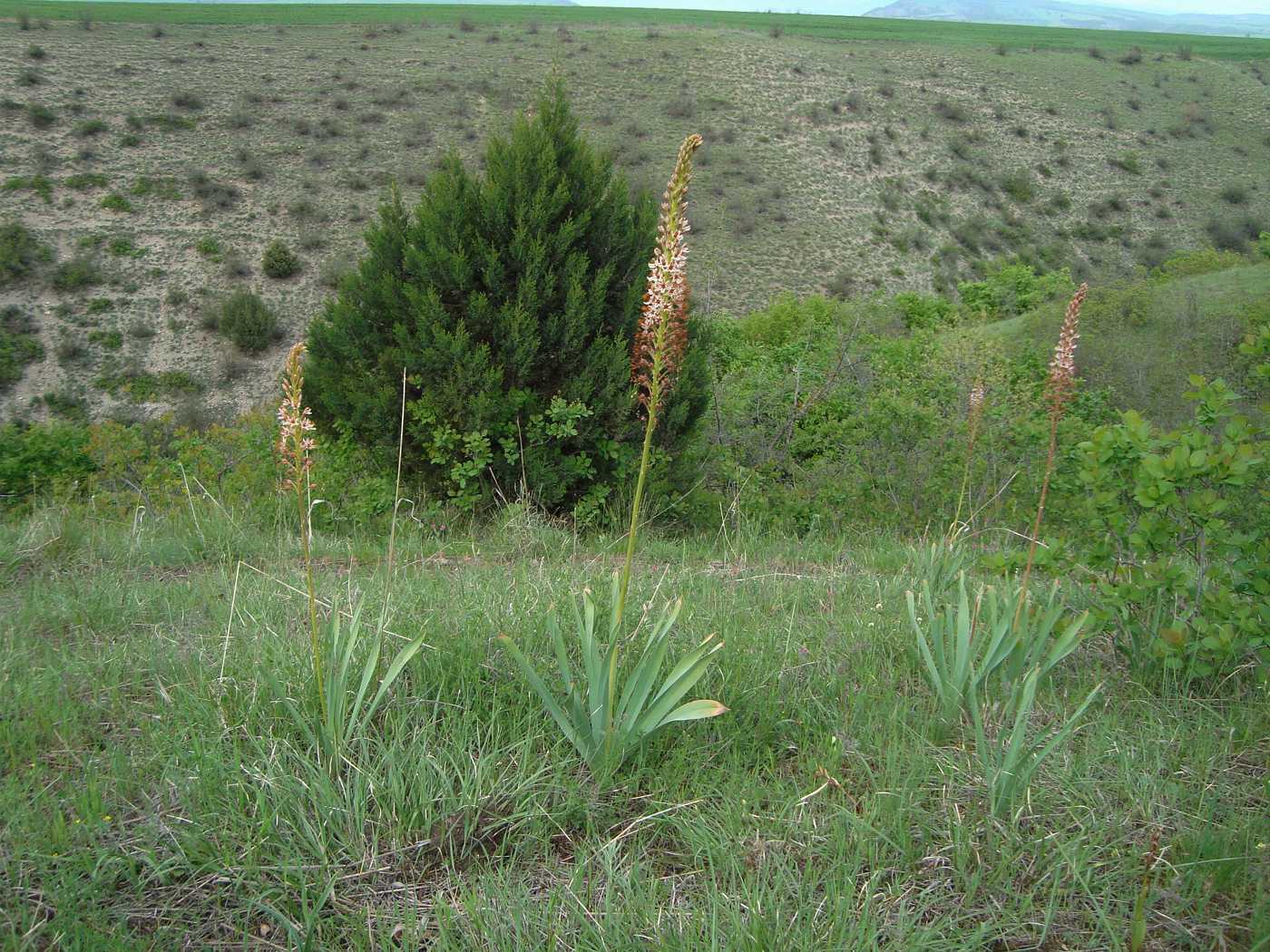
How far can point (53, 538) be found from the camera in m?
4.95

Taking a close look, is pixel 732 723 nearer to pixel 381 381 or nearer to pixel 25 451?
pixel 381 381

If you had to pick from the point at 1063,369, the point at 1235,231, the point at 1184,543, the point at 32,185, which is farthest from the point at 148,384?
the point at 1235,231

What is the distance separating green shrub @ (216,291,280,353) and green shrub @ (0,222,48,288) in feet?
19.8

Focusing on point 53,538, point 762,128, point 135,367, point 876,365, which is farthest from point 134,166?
point 53,538

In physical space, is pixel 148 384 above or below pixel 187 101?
below

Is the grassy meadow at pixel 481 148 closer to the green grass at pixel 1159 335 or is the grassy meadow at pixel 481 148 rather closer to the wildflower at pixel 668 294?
the green grass at pixel 1159 335

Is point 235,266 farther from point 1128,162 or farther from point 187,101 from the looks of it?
point 1128,162

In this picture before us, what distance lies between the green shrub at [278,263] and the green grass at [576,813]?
28583 millimetres

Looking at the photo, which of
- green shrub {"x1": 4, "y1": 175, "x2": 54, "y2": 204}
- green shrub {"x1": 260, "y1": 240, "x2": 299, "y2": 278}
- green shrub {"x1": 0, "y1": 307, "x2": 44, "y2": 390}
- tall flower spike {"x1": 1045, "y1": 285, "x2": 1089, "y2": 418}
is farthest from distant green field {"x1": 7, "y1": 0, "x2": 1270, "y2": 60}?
tall flower spike {"x1": 1045, "y1": 285, "x2": 1089, "y2": 418}

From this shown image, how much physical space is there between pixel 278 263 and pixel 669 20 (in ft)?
137

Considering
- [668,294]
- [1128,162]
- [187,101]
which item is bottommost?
[668,294]

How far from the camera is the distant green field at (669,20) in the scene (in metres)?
46.6

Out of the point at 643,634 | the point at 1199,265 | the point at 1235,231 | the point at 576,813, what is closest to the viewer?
the point at 576,813

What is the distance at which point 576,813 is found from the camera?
244 centimetres
